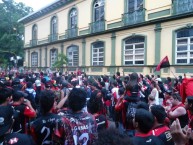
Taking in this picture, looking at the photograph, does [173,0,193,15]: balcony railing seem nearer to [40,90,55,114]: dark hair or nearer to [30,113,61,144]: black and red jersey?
[40,90,55,114]: dark hair

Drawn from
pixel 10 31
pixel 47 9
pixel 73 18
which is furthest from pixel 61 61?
pixel 10 31

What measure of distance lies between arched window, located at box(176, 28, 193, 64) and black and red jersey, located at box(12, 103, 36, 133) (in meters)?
12.3

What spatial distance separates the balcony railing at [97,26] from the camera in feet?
66.7

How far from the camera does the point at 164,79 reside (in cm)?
1533

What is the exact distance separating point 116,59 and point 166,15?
5311 millimetres

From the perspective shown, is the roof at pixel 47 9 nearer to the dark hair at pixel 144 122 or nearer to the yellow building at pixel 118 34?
the yellow building at pixel 118 34

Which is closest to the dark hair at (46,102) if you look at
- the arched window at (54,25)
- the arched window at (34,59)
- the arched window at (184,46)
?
the arched window at (184,46)

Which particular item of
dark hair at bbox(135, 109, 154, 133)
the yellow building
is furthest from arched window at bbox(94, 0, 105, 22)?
dark hair at bbox(135, 109, 154, 133)

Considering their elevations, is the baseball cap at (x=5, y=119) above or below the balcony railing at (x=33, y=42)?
below

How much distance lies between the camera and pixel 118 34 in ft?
62.0

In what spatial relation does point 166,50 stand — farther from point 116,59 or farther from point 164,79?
point 116,59

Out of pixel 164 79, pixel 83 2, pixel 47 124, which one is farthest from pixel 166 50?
pixel 47 124

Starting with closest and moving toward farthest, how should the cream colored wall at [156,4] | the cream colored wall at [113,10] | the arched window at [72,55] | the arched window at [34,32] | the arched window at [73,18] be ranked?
the cream colored wall at [156,4], the cream colored wall at [113,10], the arched window at [72,55], the arched window at [73,18], the arched window at [34,32]

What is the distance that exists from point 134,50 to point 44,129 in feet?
49.9
